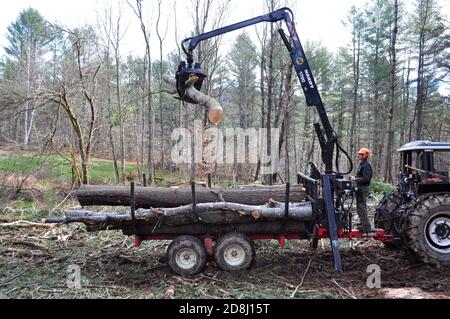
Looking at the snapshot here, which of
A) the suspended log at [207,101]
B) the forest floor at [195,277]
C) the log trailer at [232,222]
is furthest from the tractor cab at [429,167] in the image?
the suspended log at [207,101]

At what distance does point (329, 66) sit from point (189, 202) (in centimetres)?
3178

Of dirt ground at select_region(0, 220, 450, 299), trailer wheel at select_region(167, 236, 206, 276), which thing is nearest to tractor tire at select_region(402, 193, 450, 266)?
dirt ground at select_region(0, 220, 450, 299)

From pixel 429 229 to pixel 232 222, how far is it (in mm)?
3735

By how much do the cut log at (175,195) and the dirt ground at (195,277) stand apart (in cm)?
125

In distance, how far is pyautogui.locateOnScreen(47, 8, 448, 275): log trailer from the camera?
7188mm

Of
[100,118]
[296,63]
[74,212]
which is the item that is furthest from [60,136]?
[296,63]

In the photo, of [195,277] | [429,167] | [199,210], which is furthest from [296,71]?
[195,277]

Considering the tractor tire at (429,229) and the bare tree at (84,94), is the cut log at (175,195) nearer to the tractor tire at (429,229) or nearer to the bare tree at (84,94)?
the tractor tire at (429,229)

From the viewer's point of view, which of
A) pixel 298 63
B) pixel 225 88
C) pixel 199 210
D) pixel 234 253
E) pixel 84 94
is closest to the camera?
pixel 199 210

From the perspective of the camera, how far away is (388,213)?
27.4 ft

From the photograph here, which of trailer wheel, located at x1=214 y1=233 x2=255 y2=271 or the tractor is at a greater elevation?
the tractor

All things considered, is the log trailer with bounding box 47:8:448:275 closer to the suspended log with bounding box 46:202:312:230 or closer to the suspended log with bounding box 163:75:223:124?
the suspended log with bounding box 46:202:312:230

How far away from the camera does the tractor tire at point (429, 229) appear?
7320 millimetres

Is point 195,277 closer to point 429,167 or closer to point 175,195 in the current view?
point 175,195
